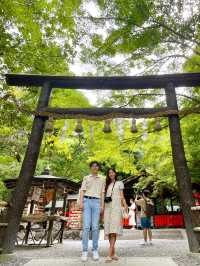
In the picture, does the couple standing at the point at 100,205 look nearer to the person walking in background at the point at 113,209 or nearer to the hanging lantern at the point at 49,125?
the person walking in background at the point at 113,209

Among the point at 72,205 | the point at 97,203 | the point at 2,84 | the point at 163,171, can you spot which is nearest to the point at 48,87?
the point at 2,84

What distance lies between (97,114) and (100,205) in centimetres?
274

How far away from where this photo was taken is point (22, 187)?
7125 mm

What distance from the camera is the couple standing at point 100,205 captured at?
577cm

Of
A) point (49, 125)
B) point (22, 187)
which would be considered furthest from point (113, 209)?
point (49, 125)

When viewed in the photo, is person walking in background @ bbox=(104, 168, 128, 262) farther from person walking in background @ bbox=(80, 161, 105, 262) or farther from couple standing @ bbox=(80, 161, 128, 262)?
person walking in background @ bbox=(80, 161, 105, 262)

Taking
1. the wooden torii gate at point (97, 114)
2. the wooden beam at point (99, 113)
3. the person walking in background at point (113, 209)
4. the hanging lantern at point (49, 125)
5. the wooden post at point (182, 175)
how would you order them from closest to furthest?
1. the person walking in background at point (113, 209)
2. the wooden post at point (182, 175)
3. the wooden torii gate at point (97, 114)
4. the wooden beam at point (99, 113)
5. the hanging lantern at point (49, 125)

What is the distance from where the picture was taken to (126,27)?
905cm

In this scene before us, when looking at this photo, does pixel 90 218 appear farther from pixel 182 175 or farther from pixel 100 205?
pixel 182 175

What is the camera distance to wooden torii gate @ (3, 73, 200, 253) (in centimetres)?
690

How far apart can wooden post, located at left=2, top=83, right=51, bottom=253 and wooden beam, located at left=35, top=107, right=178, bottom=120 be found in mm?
267

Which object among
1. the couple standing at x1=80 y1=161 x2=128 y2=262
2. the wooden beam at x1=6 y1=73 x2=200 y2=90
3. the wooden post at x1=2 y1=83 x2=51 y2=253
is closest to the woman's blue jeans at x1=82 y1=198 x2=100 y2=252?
the couple standing at x1=80 y1=161 x2=128 y2=262

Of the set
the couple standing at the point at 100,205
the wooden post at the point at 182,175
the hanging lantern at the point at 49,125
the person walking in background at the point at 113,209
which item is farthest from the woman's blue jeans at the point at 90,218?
the hanging lantern at the point at 49,125

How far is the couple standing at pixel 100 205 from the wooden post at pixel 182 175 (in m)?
1.73
